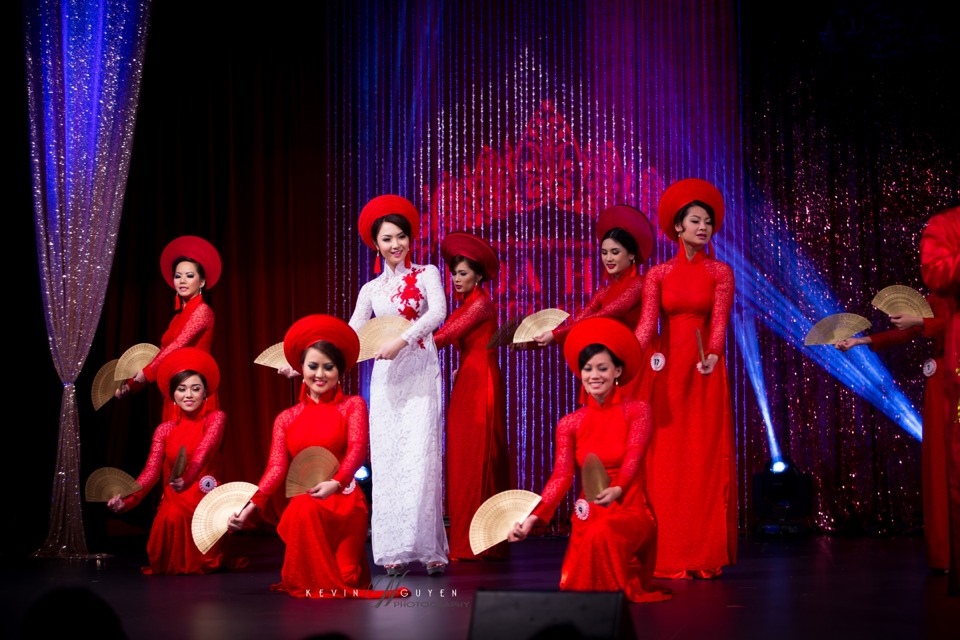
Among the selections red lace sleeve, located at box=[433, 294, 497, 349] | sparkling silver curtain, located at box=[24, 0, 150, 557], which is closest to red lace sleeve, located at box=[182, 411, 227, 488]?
sparkling silver curtain, located at box=[24, 0, 150, 557]

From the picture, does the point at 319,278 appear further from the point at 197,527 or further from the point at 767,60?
the point at 197,527

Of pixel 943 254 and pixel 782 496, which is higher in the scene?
pixel 943 254

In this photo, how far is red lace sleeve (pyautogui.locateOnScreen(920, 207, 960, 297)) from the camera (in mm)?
4195

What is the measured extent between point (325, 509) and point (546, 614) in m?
1.89

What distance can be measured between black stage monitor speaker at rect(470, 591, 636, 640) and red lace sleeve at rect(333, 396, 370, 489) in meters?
1.76

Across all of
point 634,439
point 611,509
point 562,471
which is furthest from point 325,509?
point 634,439

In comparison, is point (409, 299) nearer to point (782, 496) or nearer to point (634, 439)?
point (634, 439)

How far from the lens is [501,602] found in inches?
110

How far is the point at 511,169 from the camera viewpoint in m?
8.42

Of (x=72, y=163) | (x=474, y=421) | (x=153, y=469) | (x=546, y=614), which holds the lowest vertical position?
(x=546, y=614)

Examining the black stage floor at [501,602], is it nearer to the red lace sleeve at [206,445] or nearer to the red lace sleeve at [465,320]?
the red lace sleeve at [206,445]

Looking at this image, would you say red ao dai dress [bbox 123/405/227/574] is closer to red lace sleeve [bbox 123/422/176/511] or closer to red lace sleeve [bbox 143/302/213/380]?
red lace sleeve [bbox 123/422/176/511]

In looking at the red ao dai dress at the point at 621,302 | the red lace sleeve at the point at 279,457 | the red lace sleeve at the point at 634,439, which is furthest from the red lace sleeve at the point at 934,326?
the red lace sleeve at the point at 279,457

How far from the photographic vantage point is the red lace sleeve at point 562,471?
400cm
